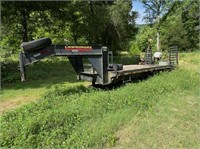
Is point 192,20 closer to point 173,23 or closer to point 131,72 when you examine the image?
point 173,23

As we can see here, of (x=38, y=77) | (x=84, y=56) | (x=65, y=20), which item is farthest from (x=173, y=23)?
(x=84, y=56)

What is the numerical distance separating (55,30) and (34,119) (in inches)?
563

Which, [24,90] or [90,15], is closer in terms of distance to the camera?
[24,90]

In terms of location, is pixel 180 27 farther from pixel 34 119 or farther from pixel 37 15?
pixel 34 119

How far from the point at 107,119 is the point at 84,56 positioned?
115 inches

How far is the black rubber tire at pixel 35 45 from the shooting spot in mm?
6457

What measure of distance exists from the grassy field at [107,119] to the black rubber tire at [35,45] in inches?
55.7

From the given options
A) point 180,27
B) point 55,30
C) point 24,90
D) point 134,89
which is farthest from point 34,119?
point 180,27

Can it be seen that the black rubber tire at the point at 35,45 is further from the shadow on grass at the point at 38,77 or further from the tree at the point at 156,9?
the tree at the point at 156,9

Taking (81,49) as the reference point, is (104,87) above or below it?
below

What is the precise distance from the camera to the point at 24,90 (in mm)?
8961

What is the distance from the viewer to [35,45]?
21.4 ft

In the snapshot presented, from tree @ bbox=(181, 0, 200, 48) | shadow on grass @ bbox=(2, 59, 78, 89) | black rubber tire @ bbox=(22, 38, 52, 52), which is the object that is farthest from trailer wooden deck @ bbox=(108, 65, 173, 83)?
tree @ bbox=(181, 0, 200, 48)

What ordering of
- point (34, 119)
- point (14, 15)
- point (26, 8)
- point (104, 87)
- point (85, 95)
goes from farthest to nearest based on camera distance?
point (14, 15)
point (26, 8)
point (104, 87)
point (85, 95)
point (34, 119)
